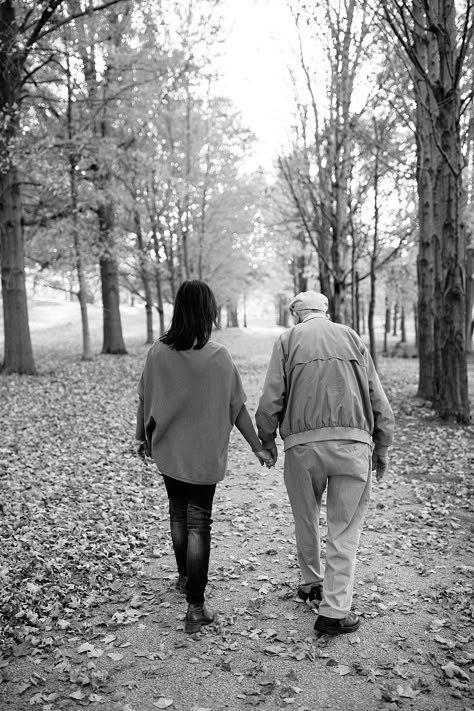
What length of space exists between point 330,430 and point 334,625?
122 cm

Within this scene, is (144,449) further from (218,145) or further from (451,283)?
(218,145)

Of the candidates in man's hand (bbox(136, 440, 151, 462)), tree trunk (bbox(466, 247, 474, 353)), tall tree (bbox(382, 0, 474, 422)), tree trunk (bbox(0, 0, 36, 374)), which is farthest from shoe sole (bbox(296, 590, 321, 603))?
tree trunk (bbox(466, 247, 474, 353))

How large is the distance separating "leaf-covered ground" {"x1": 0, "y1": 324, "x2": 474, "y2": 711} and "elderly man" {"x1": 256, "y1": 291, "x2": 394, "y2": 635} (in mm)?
444

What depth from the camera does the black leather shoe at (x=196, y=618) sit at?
3984mm

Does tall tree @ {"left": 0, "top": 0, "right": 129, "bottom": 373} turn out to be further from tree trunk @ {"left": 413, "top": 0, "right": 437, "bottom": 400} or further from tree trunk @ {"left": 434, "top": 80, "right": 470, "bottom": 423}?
tree trunk @ {"left": 434, "top": 80, "right": 470, "bottom": 423}

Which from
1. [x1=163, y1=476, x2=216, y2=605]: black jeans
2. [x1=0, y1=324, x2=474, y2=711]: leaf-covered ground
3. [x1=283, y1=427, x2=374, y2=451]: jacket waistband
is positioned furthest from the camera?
[x1=163, y1=476, x2=216, y2=605]: black jeans

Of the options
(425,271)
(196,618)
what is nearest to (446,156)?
(425,271)

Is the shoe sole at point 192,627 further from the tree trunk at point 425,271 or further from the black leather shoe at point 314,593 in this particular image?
the tree trunk at point 425,271

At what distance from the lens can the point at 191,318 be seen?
3.91 m

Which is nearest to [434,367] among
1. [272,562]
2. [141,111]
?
[272,562]

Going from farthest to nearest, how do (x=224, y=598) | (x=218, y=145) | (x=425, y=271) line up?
(x=218, y=145), (x=425, y=271), (x=224, y=598)

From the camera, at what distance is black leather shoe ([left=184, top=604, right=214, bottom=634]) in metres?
3.98

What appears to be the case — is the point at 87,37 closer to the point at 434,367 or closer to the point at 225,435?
the point at 434,367

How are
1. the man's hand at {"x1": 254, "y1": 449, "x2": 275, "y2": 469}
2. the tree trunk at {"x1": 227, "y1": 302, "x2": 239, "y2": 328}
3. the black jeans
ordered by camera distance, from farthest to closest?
1. the tree trunk at {"x1": 227, "y1": 302, "x2": 239, "y2": 328}
2. the man's hand at {"x1": 254, "y1": 449, "x2": 275, "y2": 469}
3. the black jeans
